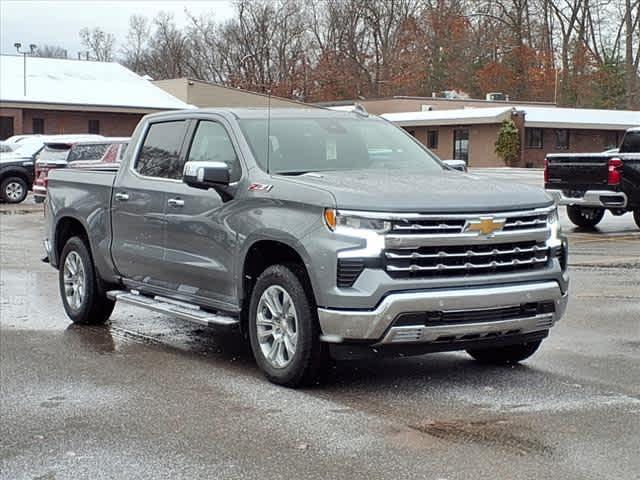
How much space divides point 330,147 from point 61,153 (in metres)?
18.4

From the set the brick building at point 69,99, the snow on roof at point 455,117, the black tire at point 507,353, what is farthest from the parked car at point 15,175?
the snow on roof at point 455,117

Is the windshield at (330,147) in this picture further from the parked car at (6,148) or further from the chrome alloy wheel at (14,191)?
the parked car at (6,148)

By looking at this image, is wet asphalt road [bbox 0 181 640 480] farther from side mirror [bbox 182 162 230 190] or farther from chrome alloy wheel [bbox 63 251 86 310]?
side mirror [bbox 182 162 230 190]

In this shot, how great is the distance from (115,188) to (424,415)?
152 inches

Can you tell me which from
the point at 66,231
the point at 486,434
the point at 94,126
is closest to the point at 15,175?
the point at 66,231

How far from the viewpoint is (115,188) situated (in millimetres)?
8906

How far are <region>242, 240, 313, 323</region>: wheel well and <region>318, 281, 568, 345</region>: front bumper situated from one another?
0.62 m

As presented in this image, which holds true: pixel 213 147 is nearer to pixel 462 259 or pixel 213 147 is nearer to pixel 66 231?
pixel 462 259

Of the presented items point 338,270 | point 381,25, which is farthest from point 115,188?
point 381,25

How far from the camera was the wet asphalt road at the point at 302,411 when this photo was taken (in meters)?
5.30

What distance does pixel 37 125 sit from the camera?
46438 millimetres

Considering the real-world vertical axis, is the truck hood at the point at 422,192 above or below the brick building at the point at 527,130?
below

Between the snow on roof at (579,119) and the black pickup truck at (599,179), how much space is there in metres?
33.5

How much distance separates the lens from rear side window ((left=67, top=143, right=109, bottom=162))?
2288cm
